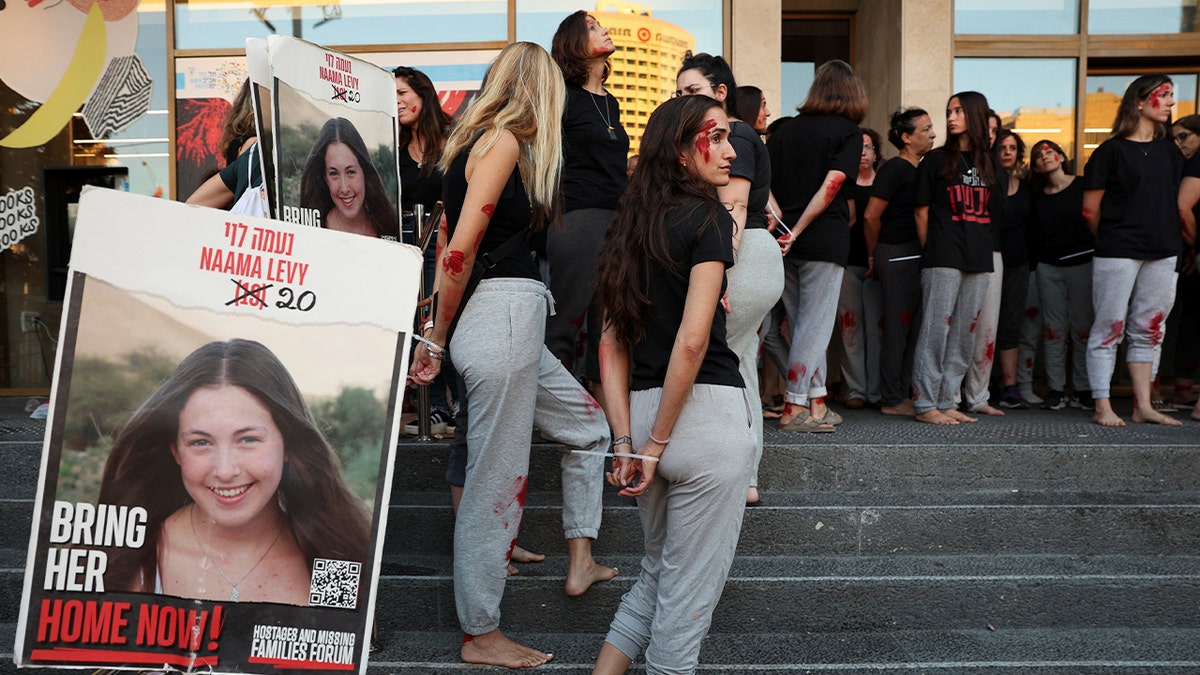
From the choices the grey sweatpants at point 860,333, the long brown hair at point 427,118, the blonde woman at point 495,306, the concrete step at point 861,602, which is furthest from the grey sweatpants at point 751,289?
the grey sweatpants at point 860,333

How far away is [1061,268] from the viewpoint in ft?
23.6

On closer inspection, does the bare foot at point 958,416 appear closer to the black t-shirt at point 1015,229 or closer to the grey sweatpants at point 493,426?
the black t-shirt at point 1015,229

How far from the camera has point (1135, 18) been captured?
8.25 m

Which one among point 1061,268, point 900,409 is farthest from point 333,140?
point 1061,268

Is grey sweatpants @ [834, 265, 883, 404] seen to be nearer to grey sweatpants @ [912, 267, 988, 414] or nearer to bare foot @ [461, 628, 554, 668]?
grey sweatpants @ [912, 267, 988, 414]

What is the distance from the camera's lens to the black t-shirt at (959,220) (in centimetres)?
611

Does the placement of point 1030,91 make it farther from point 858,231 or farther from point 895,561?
point 895,561

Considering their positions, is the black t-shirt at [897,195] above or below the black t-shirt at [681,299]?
above

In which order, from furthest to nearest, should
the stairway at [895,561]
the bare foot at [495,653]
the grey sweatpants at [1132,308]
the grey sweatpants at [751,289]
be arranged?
the grey sweatpants at [1132,308], the grey sweatpants at [751,289], the stairway at [895,561], the bare foot at [495,653]

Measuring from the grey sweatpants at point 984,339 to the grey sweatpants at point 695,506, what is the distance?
3.79 m

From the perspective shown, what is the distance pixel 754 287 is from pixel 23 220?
246 inches

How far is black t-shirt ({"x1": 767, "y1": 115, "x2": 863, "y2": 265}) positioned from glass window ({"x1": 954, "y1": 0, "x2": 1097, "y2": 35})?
317cm

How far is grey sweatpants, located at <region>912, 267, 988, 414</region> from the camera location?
6141mm

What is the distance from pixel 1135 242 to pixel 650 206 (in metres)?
4.21
